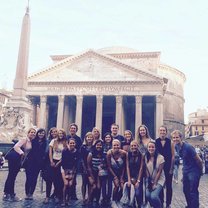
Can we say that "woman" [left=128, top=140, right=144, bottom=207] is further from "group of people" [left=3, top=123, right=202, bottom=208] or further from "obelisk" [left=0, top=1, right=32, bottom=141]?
"obelisk" [left=0, top=1, right=32, bottom=141]

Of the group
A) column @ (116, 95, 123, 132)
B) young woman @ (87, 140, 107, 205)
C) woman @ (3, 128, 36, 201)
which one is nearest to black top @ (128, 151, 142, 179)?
young woman @ (87, 140, 107, 205)

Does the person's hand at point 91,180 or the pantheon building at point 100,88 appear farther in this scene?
the pantheon building at point 100,88

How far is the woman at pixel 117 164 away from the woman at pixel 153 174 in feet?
1.72

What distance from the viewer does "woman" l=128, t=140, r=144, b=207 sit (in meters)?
4.82

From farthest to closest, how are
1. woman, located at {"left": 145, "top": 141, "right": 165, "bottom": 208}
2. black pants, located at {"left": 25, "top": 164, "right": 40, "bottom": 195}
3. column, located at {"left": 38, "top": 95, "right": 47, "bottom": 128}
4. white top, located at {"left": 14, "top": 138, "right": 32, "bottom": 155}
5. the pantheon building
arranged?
column, located at {"left": 38, "top": 95, "right": 47, "bottom": 128}
the pantheon building
black pants, located at {"left": 25, "top": 164, "right": 40, "bottom": 195}
white top, located at {"left": 14, "top": 138, "right": 32, "bottom": 155}
woman, located at {"left": 145, "top": 141, "right": 165, "bottom": 208}

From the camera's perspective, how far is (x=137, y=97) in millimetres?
26516

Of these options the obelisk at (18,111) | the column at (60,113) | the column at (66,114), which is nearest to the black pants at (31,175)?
the obelisk at (18,111)

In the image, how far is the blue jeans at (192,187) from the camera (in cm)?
477

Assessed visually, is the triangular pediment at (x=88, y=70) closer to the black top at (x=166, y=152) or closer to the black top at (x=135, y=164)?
the black top at (x=166, y=152)

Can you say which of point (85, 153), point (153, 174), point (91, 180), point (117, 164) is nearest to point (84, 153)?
point (85, 153)

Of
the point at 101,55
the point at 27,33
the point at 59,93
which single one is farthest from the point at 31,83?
the point at 27,33

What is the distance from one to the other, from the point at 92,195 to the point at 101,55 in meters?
23.3

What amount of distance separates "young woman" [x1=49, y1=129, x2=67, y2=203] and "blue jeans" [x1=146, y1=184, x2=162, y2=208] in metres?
1.83

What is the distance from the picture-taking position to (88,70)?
27.9 metres
